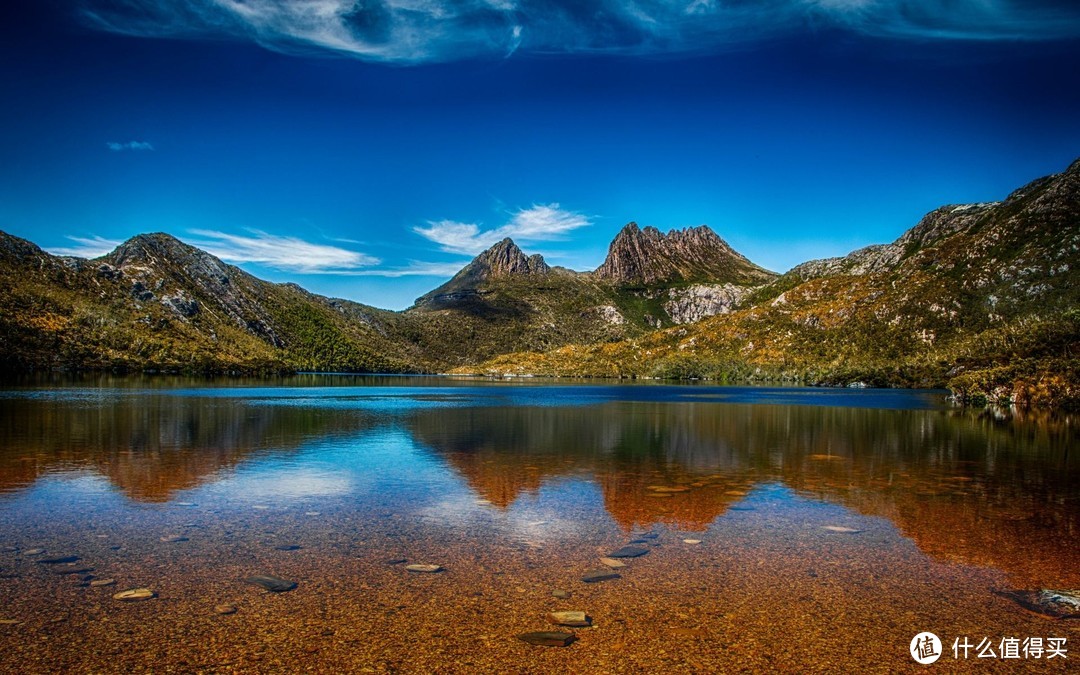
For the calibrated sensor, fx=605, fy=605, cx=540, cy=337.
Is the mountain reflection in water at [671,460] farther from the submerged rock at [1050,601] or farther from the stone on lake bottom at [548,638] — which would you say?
the stone on lake bottom at [548,638]

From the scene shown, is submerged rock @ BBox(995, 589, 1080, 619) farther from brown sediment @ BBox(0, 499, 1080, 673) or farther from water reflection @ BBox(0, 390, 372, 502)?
water reflection @ BBox(0, 390, 372, 502)

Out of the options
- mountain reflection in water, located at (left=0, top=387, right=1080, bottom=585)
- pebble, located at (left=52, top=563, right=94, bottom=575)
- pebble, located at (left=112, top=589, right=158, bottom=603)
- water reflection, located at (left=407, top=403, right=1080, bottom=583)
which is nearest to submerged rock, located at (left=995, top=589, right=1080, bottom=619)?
mountain reflection in water, located at (left=0, top=387, right=1080, bottom=585)

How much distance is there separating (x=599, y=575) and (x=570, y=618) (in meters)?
2.63

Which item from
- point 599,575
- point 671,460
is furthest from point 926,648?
point 671,460

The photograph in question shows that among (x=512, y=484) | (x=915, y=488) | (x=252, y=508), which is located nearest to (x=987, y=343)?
(x=915, y=488)

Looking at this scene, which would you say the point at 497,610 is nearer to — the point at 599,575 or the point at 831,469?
the point at 599,575

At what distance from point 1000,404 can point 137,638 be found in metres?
107

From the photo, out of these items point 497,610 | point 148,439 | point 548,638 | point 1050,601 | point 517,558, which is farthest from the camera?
point 148,439

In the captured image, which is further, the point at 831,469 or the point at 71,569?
the point at 831,469

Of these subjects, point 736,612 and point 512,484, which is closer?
point 736,612

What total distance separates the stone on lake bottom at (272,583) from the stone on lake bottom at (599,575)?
6.21 m

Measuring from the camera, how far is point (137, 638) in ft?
32.7

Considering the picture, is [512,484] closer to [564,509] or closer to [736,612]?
[564,509]

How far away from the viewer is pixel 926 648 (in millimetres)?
10203
